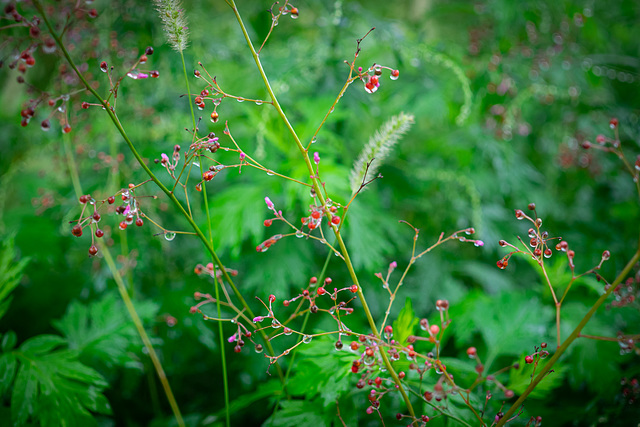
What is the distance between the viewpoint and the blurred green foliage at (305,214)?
1.03m

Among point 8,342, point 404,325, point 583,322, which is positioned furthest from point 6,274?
point 583,322

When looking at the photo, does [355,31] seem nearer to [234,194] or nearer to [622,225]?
[234,194]

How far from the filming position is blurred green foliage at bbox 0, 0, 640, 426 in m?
1.03

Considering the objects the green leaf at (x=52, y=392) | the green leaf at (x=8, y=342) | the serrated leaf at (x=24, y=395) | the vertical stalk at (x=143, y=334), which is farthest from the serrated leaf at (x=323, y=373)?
the green leaf at (x=8, y=342)

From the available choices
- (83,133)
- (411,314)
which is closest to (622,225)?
(411,314)

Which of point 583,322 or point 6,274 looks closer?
point 583,322

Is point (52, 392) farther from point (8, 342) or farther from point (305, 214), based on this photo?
point (305, 214)

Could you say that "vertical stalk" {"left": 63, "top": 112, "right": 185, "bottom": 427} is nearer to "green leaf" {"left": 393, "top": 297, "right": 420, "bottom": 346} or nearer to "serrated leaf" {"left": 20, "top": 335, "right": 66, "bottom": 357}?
"serrated leaf" {"left": 20, "top": 335, "right": 66, "bottom": 357}

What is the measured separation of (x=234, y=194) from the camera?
123 cm

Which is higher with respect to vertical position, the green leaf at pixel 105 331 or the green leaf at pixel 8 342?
the green leaf at pixel 8 342

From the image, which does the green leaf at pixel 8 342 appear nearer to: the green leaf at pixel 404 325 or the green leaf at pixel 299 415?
the green leaf at pixel 299 415

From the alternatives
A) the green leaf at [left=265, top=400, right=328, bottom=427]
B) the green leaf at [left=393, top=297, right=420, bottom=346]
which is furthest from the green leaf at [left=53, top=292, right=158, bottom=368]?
the green leaf at [left=393, top=297, right=420, bottom=346]

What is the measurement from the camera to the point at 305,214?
1.25 meters

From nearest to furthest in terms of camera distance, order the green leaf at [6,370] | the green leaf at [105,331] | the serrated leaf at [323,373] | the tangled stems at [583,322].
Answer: the tangled stems at [583,322] < the serrated leaf at [323,373] < the green leaf at [6,370] < the green leaf at [105,331]
